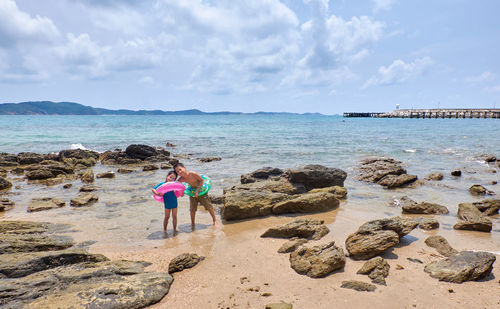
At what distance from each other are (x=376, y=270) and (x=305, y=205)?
4263 mm

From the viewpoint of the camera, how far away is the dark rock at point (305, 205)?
32.2 ft

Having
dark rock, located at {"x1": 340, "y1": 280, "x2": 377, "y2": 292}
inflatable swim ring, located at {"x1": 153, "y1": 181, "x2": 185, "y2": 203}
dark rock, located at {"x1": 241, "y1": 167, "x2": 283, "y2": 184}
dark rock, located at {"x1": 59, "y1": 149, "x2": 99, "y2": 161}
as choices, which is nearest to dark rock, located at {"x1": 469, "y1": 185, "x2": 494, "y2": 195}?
dark rock, located at {"x1": 241, "y1": 167, "x2": 283, "y2": 184}

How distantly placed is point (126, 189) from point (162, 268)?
8765 millimetres

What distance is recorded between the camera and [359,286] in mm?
5270

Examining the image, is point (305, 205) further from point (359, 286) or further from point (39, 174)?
point (39, 174)

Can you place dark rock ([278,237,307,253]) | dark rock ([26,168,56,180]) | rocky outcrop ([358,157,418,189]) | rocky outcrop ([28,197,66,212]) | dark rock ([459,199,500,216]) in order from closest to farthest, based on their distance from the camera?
dark rock ([278,237,307,253]) < dark rock ([459,199,500,216]) < rocky outcrop ([28,197,66,212]) < rocky outcrop ([358,157,418,189]) < dark rock ([26,168,56,180])

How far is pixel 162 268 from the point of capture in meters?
6.26

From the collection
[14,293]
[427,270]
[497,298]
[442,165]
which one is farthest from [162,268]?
[442,165]

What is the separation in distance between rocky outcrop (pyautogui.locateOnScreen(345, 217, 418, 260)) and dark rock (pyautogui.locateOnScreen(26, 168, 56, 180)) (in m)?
16.6

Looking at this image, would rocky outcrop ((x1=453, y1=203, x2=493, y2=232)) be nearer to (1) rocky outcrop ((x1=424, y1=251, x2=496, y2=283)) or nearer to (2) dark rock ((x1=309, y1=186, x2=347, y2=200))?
(1) rocky outcrop ((x1=424, y1=251, x2=496, y2=283))

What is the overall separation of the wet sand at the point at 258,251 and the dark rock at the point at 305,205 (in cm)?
38

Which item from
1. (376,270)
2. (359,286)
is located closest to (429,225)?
(376,270)

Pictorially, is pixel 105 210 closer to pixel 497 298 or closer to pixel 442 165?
pixel 497 298

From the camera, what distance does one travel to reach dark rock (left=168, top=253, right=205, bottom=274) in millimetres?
6060
